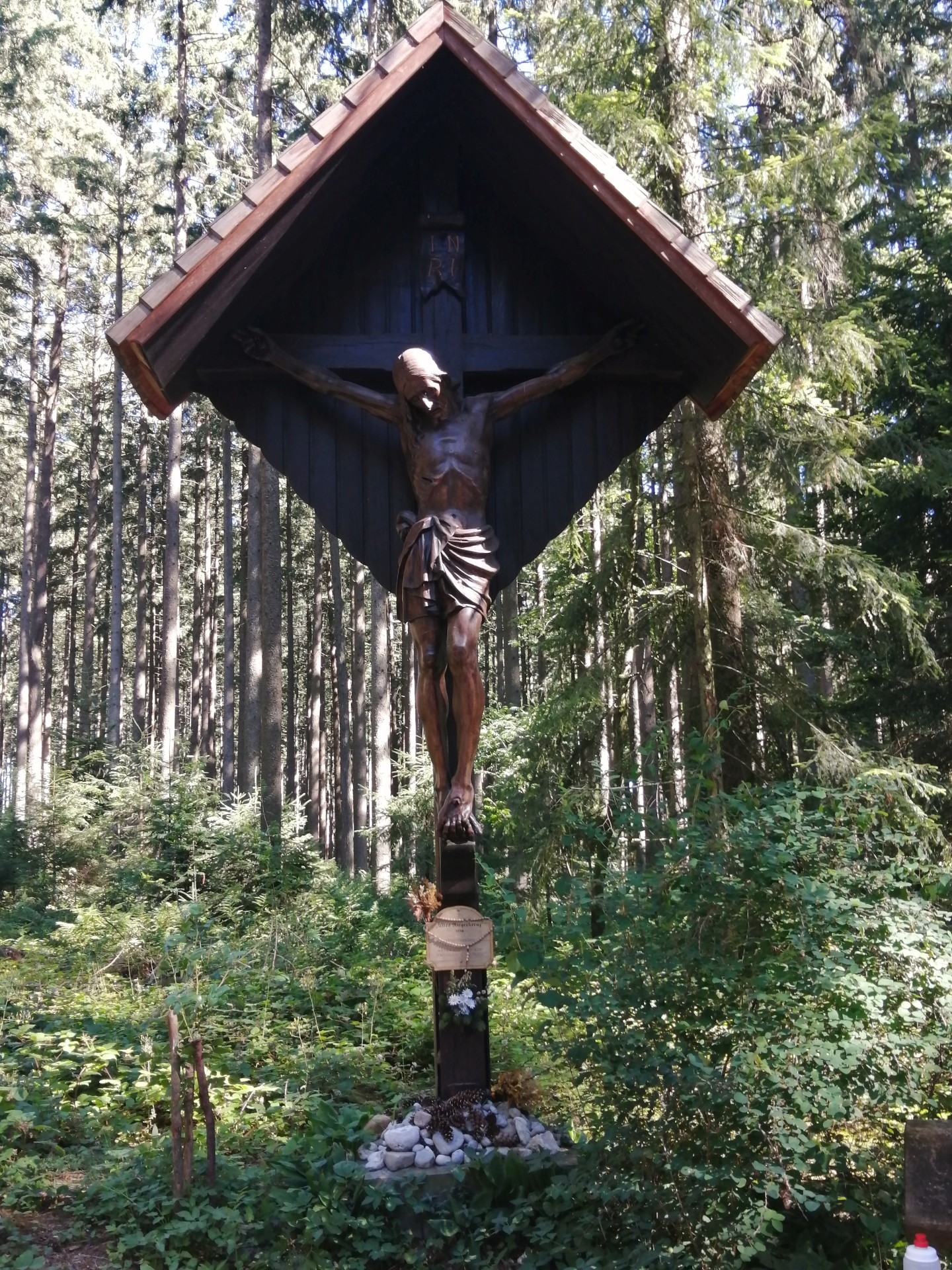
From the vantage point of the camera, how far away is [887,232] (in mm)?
12516

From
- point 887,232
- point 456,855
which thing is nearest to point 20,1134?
point 456,855

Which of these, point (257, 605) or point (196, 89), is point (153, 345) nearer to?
point (257, 605)

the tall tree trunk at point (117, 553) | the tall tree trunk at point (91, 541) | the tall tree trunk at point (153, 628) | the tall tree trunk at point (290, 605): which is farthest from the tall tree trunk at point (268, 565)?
the tall tree trunk at point (153, 628)

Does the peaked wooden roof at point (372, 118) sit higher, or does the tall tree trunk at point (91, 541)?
the tall tree trunk at point (91, 541)

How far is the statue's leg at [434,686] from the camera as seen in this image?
4660 mm

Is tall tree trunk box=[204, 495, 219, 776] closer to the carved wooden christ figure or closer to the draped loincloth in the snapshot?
the carved wooden christ figure

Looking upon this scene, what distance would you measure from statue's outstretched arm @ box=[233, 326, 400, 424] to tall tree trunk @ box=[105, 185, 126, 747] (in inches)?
637

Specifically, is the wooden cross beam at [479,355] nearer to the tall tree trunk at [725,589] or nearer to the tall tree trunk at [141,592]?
the tall tree trunk at [725,589]

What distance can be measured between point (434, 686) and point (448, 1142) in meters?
1.83

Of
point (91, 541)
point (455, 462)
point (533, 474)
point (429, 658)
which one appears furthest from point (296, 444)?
point (91, 541)

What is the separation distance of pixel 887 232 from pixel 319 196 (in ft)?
32.4

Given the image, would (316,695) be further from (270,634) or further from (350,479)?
(350,479)

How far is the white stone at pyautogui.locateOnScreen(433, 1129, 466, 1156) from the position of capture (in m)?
4.23

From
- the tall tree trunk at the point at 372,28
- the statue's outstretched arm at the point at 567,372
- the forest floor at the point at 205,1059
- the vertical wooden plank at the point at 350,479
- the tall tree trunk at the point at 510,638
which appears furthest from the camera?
the tall tree trunk at the point at 510,638
